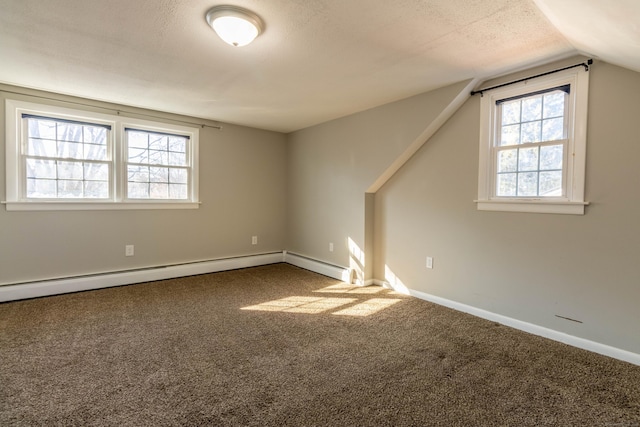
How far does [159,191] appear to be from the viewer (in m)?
4.29

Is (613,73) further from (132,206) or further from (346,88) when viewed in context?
(132,206)

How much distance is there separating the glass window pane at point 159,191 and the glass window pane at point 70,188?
0.75m

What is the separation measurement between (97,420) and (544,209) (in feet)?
11.1

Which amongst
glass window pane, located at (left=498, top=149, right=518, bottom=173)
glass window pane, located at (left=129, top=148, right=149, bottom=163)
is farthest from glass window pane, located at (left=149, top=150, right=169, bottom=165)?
glass window pane, located at (left=498, top=149, right=518, bottom=173)

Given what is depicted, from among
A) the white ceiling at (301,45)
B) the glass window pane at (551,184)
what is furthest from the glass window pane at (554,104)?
the glass window pane at (551,184)

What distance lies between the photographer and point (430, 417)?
165cm

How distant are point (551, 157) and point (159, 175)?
446 centimetres

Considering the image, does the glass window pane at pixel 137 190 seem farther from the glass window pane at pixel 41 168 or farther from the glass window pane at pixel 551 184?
the glass window pane at pixel 551 184

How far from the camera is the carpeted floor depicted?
167 cm

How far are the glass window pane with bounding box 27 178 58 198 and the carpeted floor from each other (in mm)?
1157

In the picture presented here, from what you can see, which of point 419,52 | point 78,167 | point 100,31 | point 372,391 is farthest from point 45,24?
point 372,391

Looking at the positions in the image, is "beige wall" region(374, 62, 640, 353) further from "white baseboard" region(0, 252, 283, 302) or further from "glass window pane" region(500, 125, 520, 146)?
"white baseboard" region(0, 252, 283, 302)

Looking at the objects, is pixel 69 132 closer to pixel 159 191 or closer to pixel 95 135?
pixel 95 135

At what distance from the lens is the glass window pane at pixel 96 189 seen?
3.78 metres
